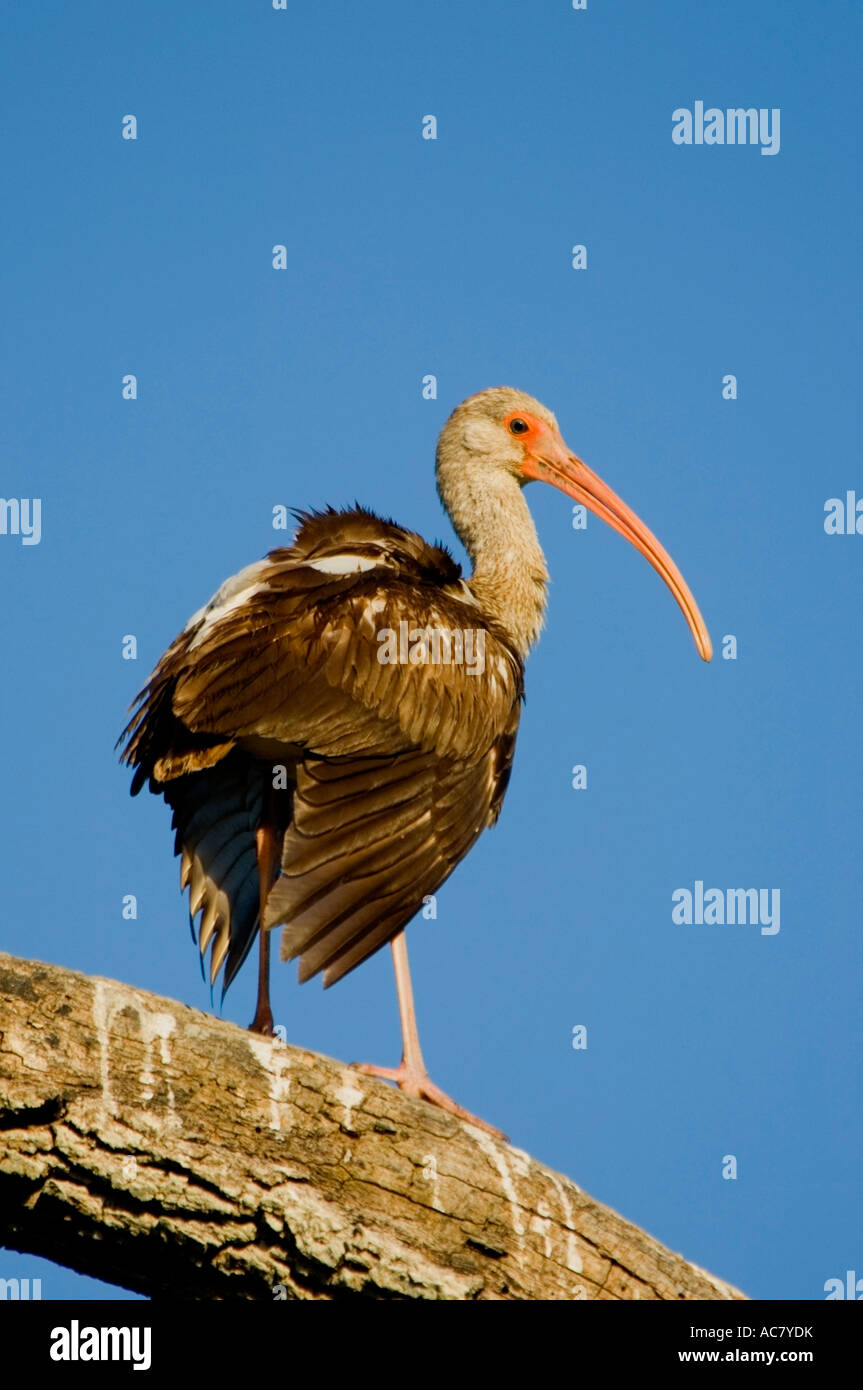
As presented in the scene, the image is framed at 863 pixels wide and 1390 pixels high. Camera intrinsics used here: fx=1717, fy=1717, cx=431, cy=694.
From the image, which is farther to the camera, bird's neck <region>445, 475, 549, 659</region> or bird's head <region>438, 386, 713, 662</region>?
bird's head <region>438, 386, 713, 662</region>

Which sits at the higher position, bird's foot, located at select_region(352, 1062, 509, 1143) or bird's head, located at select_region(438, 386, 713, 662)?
bird's head, located at select_region(438, 386, 713, 662)

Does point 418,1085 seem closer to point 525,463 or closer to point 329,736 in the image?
point 329,736

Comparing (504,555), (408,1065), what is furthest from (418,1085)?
(504,555)

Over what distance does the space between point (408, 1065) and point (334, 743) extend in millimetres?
1642

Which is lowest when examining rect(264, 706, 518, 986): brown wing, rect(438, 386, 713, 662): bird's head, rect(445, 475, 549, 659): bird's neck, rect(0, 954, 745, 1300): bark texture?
rect(0, 954, 745, 1300): bark texture

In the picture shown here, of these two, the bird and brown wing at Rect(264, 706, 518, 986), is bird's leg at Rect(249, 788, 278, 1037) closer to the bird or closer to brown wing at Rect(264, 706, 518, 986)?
the bird

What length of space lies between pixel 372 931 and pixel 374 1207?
1753 millimetres

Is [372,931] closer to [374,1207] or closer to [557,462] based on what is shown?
[374,1207]

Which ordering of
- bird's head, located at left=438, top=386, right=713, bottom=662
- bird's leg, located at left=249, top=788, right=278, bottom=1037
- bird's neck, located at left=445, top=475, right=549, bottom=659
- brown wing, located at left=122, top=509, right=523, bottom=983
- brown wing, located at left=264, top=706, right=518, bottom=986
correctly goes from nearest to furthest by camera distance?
1. brown wing, located at left=264, top=706, right=518, bottom=986
2. brown wing, located at left=122, top=509, right=523, bottom=983
3. bird's leg, located at left=249, top=788, right=278, bottom=1037
4. bird's neck, located at left=445, top=475, right=549, bottom=659
5. bird's head, located at left=438, top=386, right=713, bottom=662

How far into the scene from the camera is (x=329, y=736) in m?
8.63

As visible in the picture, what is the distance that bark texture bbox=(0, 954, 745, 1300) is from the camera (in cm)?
618

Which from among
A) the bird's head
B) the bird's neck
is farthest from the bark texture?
the bird's head

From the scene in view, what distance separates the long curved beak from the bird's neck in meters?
0.32
